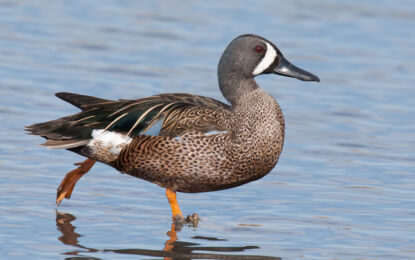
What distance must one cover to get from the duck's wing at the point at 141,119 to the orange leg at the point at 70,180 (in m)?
0.41

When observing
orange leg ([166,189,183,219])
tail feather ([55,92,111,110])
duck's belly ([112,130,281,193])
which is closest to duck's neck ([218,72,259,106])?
duck's belly ([112,130,281,193])

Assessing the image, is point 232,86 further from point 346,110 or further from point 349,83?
point 349,83

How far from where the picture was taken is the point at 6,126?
1002 centimetres

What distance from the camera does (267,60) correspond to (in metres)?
8.09

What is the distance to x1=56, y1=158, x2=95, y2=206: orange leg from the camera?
7895 millimetres

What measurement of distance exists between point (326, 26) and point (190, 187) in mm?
8891

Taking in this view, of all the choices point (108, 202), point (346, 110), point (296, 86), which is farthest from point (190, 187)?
point (296, 86)

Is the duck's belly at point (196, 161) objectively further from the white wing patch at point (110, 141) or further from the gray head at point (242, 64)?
the gray head at point (242, 64)

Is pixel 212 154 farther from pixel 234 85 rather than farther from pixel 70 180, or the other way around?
pixel 70 180

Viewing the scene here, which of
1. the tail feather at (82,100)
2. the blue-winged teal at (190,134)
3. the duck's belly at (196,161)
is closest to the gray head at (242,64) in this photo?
the blue-winged teal at (190,134)

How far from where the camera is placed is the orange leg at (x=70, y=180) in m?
7.89

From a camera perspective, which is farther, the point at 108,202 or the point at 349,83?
the point at 349,83

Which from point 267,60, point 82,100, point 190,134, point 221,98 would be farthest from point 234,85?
point 221,98

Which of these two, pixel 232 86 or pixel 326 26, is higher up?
pixel 326 26
